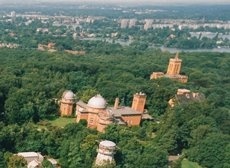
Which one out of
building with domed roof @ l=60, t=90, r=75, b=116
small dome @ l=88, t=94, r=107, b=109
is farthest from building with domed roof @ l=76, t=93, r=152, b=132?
building with domed roof @ l=60, t=90, r=75, b=116

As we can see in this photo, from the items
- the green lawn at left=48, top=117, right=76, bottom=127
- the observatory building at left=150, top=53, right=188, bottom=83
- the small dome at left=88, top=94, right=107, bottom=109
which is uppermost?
the small dome at left=88, top=94, right=107, bottom=109

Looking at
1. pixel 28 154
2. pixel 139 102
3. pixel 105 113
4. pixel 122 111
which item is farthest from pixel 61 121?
pixel 28 154

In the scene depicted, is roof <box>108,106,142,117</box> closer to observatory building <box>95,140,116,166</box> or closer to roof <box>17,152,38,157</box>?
observatory building <box>95,140,116,166</box>

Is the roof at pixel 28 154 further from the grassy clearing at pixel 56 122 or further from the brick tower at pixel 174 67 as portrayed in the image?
the brick tower at pixel 174 67

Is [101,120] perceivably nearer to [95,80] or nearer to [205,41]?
[95,80]

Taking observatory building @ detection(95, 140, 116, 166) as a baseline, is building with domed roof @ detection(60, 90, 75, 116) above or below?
below

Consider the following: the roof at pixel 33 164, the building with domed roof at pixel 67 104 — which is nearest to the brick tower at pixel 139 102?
the building with domed roof at pixel 67 104

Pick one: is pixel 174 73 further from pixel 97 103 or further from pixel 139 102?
pixel 97 103

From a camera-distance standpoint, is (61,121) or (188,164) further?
(61,121)

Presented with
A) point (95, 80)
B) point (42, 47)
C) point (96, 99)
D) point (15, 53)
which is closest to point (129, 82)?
point (95, 80)

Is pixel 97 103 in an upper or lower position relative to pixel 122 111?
upper
